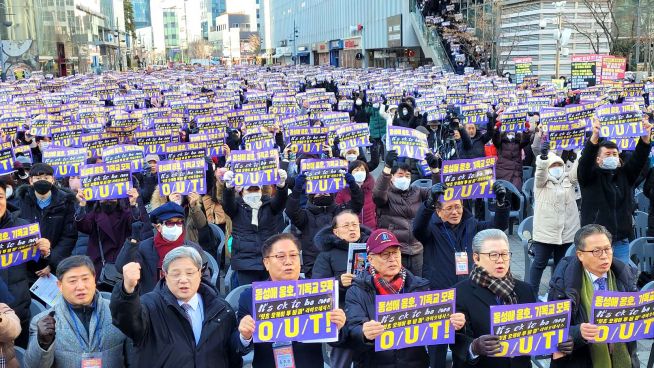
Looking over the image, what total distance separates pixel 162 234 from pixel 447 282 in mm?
2372

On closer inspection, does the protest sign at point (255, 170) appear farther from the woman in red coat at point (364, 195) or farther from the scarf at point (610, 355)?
the scarf at point (610, 355)

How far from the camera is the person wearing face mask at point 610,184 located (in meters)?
7.57

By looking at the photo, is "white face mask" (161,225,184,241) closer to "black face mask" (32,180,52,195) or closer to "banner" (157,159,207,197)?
"black face mask" (32,180,52,195)

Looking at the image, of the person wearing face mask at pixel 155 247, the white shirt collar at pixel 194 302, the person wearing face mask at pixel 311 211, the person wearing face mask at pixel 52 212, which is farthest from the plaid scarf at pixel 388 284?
the person wearing face mask at pixel 52 212

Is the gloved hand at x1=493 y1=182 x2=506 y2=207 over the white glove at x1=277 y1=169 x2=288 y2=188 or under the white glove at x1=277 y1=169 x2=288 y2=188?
over

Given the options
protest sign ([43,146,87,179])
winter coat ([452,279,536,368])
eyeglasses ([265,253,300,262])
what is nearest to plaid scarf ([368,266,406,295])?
winter coat ([452,279,536,368])

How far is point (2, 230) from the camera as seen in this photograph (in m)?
6.02

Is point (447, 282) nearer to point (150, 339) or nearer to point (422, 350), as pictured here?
point (422, 350)

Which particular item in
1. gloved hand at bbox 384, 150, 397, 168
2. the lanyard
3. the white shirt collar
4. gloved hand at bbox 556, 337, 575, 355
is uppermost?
gloved hand at bbox 384, 150, 397, 168

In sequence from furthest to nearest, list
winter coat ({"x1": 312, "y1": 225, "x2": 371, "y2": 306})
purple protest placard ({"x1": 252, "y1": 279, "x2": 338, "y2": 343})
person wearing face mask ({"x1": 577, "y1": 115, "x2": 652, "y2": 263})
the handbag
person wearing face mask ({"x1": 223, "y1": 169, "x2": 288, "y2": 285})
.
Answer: person wearing face mask ({"x1": 577, "y1": 115, "x2": 652, "y2": 263})
person wearing face mask ({"x1": 223, "y1": 169, "x2": 288, "y2": 285})
the handbag
winter coat ({"x1": 312, "y1": 225, "x2": 371, "y2": 306})
purple protest placard ({"x1": 252, "y1": 279, "x2": 338, "y2": 343})

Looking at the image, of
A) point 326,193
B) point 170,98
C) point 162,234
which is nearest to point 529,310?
point 162,234

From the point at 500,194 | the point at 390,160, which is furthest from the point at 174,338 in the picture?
the point at 390,160

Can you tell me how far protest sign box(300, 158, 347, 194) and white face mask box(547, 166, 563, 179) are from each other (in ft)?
7.16

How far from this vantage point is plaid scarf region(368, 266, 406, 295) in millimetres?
4875
